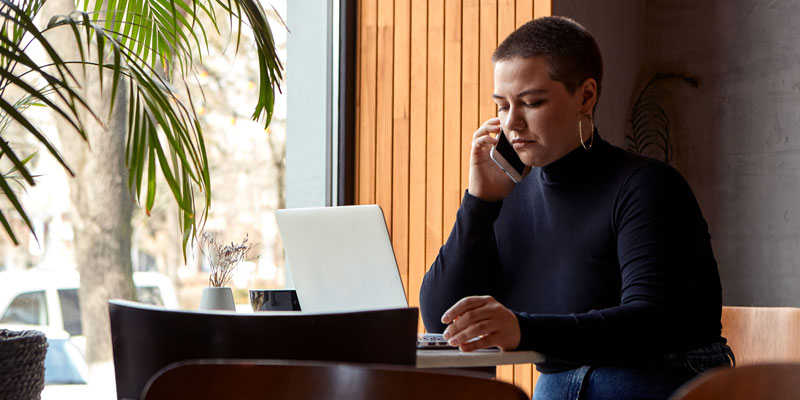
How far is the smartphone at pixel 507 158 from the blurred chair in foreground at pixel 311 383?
4.58ft

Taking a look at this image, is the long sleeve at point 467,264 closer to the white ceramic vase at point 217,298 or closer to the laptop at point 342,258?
the laptop at point 342,258

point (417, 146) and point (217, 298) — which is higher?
point (417, 146)

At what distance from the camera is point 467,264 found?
2188mm

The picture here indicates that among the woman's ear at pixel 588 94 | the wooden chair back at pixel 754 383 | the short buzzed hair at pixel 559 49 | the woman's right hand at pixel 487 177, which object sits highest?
the short buzzed hair at pixel 559 49

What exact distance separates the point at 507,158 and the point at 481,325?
74 cm

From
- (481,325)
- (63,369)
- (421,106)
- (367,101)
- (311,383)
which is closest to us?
(311,383)

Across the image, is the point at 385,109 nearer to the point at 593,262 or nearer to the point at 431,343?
the point at 593,262

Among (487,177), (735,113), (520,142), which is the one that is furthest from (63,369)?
(735,113)

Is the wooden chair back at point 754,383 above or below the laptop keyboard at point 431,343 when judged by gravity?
above

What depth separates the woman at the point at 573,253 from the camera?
1.67 m

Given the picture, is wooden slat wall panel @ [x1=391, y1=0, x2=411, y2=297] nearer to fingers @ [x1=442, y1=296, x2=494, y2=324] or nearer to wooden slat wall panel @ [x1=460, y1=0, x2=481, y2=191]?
wooden slat wall panel @ [x1=460, y1=0, x2=481, y2=191]

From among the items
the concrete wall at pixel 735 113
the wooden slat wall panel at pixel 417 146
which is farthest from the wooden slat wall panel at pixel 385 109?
the concrete wall at pixel 735 113

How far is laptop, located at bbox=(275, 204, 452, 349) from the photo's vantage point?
1922 millimetres

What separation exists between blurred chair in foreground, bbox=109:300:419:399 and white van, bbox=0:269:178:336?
1554 mm
